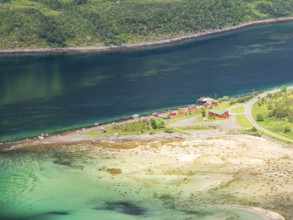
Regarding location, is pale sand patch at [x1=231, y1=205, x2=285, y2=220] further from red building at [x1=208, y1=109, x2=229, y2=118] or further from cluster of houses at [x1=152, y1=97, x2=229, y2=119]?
cluster of houses at [x1=152, y1=97, x2=229, y2=119]

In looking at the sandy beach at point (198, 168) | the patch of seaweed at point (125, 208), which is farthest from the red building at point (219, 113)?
the patch of seaweed at point (125, 208)

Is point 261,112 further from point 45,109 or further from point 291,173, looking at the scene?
point 45,109

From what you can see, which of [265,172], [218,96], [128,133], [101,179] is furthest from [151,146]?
[218,96]

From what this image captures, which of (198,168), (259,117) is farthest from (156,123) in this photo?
(198,168)

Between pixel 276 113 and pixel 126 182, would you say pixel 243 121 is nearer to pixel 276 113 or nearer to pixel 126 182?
pixel 276 113

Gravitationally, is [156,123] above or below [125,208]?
above

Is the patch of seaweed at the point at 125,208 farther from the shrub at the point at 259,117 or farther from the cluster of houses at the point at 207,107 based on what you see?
the shrub at the point at 259,117

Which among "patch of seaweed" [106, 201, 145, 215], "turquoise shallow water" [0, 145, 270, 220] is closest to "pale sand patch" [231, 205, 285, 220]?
"turquoise shallow water" [0, 145, 270, 220]
